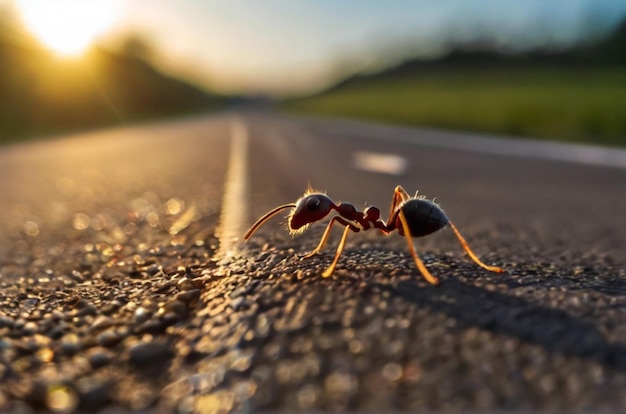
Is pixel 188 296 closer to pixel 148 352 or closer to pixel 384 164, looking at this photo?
pixel 148 352

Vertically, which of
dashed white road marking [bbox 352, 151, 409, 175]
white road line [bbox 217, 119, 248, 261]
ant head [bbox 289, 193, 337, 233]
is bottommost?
dashed white road marking [bbox 352, 151, 409, 175]

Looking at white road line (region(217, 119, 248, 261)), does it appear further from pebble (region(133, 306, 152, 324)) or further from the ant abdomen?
the ant abdomen

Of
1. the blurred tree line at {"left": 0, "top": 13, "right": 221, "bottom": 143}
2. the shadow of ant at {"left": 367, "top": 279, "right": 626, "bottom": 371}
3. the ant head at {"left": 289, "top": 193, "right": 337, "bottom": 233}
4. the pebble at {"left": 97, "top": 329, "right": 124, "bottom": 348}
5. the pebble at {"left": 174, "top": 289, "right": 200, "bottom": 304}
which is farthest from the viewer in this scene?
the blurred tree line at {"left": 0, "top": 13, "right": 221, "bottom": 143}

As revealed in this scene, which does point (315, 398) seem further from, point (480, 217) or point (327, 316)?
point (480, 217)

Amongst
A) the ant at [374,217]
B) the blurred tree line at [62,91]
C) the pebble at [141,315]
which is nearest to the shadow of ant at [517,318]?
the ant at [374,217]

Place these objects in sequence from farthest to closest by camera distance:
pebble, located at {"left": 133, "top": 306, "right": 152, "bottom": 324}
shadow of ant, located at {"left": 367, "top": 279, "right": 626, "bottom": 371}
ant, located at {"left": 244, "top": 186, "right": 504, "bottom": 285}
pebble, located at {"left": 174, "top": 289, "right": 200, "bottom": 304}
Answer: ant, located at {"left": 244, "top": 186, "right": 504, "bottom": 285} < pebble, located at {"left": 174, "top": 289, "right": 200, "bottom": 304} < pebble, located at {"left": 133, "top": 306, "right": 152, "bottom": 324} < shadow of ant, located at {"left": 367, "top": 279, "right": 626, "bottom": 371}

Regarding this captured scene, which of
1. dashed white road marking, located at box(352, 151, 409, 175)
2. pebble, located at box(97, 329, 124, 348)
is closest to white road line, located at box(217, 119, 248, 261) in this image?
pebble, located at box(97, 329, 124, 348)

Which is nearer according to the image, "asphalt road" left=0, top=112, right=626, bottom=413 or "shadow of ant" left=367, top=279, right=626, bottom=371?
"asphalt road" left=0, top=112, right=626, bottom=413

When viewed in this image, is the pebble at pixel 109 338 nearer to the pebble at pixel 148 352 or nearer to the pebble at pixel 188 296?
the pebble at pixel 148 352
